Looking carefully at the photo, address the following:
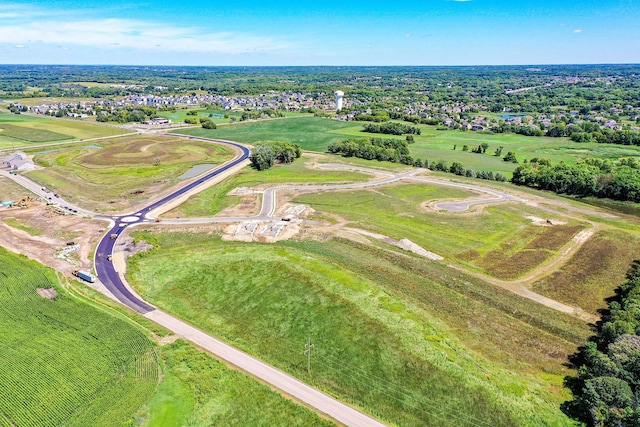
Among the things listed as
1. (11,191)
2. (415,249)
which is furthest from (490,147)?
(11,191)

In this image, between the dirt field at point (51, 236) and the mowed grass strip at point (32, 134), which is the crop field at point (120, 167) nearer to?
the dirt field at point (51, 236)

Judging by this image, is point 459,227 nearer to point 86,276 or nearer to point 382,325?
point 382,325

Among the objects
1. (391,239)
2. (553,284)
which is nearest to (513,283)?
(553,284)

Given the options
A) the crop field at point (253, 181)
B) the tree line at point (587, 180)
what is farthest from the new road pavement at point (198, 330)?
the tree line at point (587, 180)

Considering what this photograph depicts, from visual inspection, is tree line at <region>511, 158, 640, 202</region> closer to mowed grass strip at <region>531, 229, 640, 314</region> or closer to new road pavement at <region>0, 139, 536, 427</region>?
new road pavement at <region>0, 139, 536, 427</region>

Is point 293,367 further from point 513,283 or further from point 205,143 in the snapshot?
point 205,143

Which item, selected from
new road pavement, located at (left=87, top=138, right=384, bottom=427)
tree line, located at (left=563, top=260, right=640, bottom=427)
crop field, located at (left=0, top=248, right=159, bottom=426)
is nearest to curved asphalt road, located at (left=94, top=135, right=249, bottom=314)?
new road pavement, located at (left=87, top=138, right=384, bottom=427)
